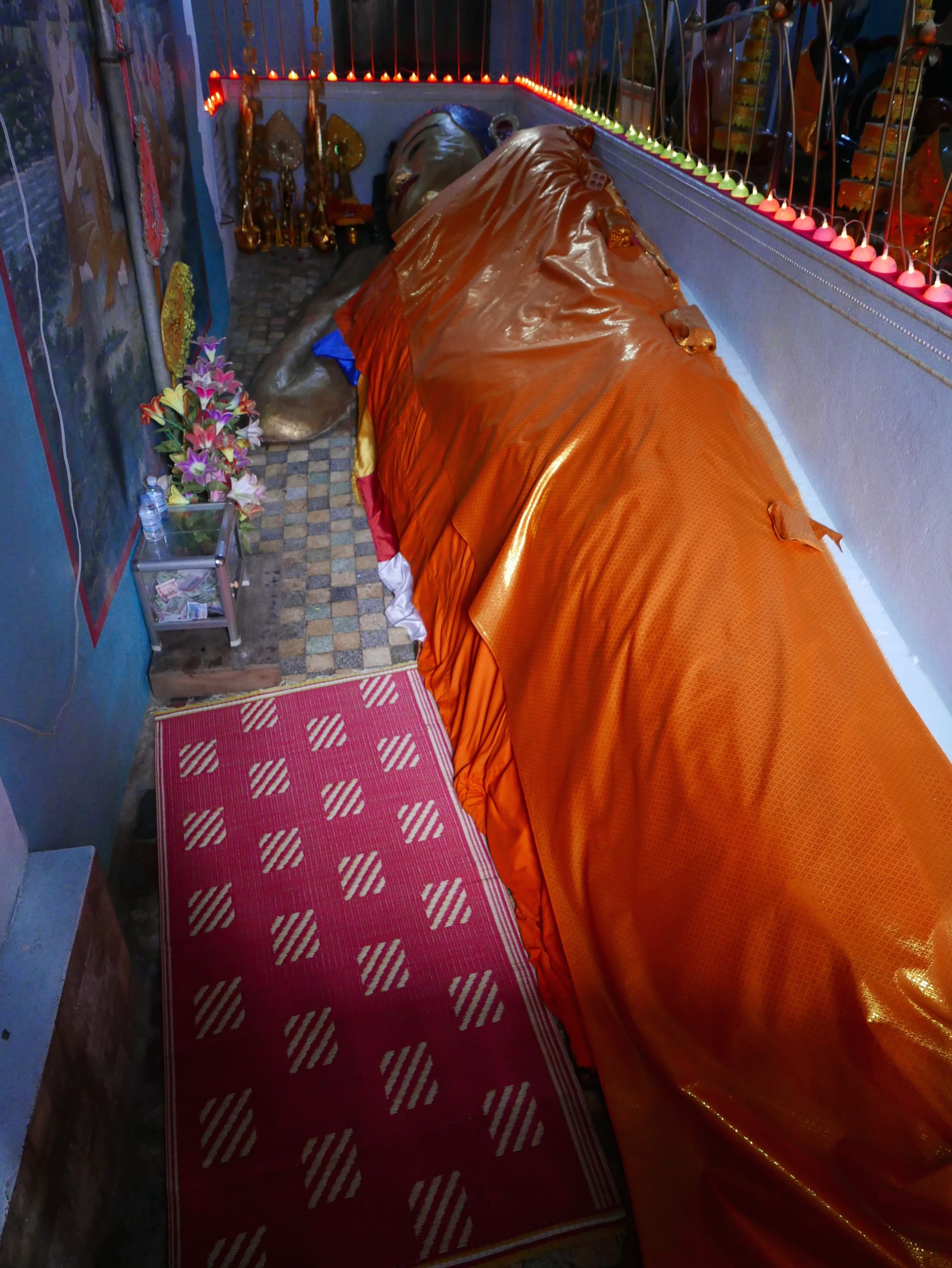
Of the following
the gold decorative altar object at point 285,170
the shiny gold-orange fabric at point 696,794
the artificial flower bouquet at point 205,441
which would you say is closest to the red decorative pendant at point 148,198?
the artificial flower bouquet at point 205,441

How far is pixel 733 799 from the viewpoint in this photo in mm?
1628

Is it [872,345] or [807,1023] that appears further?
[872,345]

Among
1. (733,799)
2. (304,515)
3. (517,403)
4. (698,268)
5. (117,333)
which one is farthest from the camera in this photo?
(304,515)

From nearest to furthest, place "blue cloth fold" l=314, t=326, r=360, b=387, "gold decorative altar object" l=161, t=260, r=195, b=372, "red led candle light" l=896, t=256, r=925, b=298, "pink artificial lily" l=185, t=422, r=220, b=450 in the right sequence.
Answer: "red led candle light" l=896, t=256, r=925, b=298, "pink artificial lily" l=185, t=422, r=220, b=450, "gold decorative altar object" l=161, t=260, r=195, b=372, "blue cloth fold" l=314, t=326, r=360, b=387

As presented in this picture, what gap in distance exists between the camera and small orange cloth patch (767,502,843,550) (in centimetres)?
200

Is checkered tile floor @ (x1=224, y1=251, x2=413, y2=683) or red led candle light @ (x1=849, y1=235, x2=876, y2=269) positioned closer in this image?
red led candle light @ (x1=849, y1=235, x2=876, y2=269)

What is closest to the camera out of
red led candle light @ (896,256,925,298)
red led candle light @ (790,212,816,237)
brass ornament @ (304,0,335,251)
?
red led candle light @ (896,256,925,298)

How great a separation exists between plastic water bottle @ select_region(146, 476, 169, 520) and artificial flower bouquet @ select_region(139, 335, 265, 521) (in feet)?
0.16

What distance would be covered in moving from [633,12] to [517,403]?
2668mm

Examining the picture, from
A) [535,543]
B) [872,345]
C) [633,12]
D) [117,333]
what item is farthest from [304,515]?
[633,12]

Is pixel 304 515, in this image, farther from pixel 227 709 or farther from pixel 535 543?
pixel 535 543

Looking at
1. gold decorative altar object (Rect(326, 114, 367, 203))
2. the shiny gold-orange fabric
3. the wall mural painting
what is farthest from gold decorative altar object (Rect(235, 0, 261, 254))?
the shiny gold-orange fabric

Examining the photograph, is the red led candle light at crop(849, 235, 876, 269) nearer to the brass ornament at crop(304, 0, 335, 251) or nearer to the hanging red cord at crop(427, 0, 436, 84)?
the brass ornament at crop(304, 0, 335, 251)

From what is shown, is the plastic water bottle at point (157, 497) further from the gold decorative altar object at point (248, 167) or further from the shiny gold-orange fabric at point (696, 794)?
the gold decorative altar object at point (248, 167)
